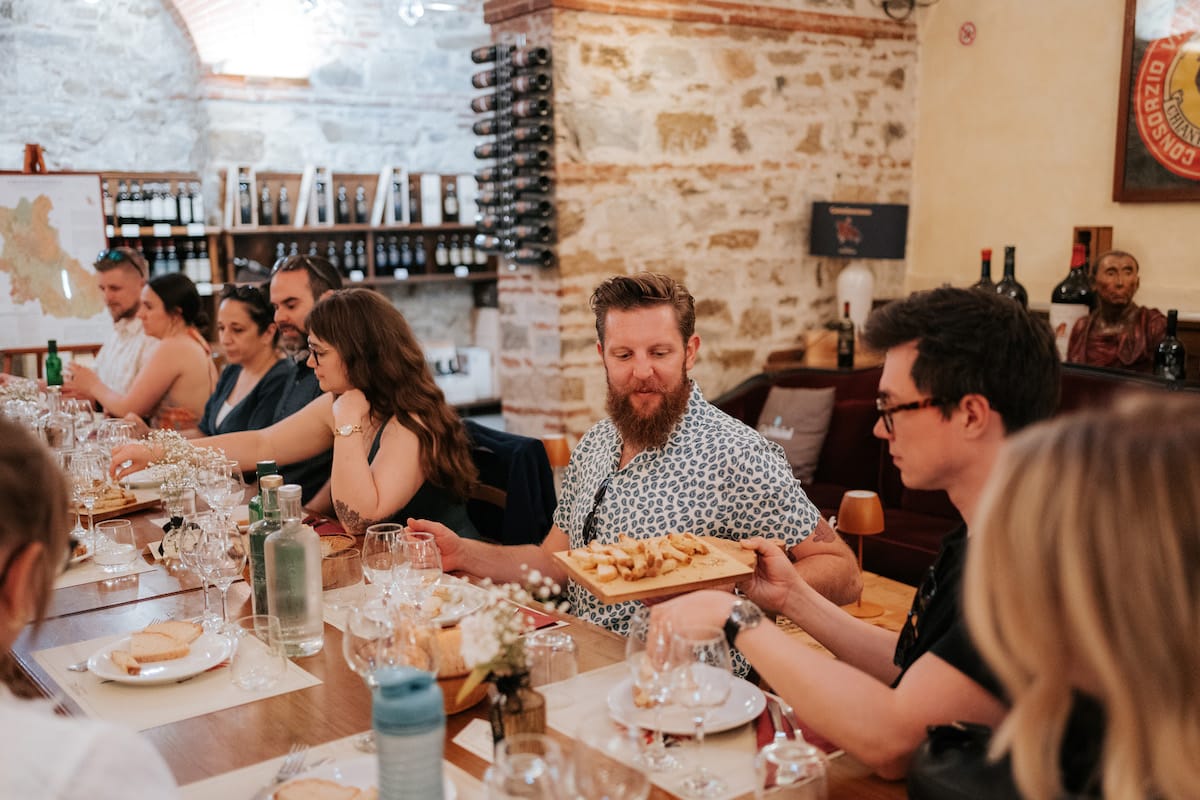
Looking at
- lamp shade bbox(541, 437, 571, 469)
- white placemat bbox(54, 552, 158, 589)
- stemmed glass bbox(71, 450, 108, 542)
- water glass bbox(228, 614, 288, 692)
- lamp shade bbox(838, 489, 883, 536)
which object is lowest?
lamp shade bbox(838, 489, 883, 536)

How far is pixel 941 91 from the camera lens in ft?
21.2

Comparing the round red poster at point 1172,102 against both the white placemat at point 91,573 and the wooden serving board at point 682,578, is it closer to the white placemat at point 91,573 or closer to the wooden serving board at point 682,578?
the wooden serving board at point 682,578

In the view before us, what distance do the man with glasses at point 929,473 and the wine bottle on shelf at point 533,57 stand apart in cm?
386

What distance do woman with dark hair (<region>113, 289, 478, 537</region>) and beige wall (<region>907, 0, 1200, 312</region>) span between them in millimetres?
3916

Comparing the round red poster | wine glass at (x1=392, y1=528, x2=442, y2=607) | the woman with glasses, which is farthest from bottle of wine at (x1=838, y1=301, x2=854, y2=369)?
the woman with glasses

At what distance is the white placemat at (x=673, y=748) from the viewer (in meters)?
1.48

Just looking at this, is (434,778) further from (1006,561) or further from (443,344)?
(443,344)

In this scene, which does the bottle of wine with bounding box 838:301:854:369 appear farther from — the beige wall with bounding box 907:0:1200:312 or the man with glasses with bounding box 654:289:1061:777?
the man with glasses with bounding box 654:289:1061:777

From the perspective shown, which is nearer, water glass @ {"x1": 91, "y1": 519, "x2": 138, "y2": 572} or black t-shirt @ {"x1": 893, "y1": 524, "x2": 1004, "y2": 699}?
black t-shirt @ {"x1": 893, "y1": 524, "x2": 1004, "y2": 699}

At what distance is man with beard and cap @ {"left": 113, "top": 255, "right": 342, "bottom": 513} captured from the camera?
3.50 meters

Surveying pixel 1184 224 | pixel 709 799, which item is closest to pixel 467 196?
pixel 1184 224

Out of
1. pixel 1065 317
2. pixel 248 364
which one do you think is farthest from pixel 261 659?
pixel 1065 317

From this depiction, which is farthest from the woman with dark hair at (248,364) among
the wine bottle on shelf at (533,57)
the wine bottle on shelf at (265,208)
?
the wine bottle on shelf at (265,208)

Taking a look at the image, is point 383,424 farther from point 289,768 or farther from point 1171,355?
point 1171,355
